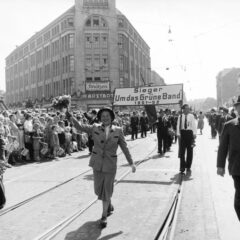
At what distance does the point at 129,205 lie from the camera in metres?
7.29

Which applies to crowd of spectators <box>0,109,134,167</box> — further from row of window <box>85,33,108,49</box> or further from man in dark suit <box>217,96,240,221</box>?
row of window <box>85,33,108,49</box>

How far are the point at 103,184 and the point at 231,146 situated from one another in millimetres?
2007

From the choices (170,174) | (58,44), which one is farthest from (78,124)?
(58,44)

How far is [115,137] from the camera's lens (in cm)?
628

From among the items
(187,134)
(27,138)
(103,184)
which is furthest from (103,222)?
(27,138)

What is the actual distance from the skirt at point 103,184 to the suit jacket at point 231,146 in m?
1.69

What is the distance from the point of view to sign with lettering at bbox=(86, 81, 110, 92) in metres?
59.8

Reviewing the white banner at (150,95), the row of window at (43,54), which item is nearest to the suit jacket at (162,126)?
the white banner at (150,95)

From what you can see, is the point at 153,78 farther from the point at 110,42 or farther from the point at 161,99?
the point at 161,99

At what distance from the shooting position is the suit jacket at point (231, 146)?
517 centimetres

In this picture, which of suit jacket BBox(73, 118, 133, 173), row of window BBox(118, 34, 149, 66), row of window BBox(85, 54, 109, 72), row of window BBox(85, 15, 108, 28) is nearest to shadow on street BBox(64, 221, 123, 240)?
suit jacket BBox(73, 118, 133, 173)

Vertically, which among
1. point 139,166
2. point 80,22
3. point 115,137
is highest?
point 80,22

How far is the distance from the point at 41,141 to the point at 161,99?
5983mm

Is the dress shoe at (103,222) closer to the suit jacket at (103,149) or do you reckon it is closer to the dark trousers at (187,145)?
the suit jacket at (103,149)
